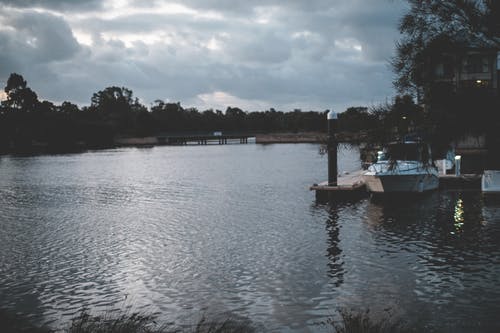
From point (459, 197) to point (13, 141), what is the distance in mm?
136903

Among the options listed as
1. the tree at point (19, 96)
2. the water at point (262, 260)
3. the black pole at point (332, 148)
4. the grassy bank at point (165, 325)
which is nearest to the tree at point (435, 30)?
the water at point (262, 260)

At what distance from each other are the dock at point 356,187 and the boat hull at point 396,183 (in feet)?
3.36

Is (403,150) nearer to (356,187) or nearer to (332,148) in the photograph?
(332,148)

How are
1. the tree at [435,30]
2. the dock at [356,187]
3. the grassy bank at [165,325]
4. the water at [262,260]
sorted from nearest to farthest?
1. the grassy bank at [165,325]
2. the water at [262,260]
3. the tree at [435,30]
4. the dock at [356,187]

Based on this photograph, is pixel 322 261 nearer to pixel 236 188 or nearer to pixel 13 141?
pixel 236 188

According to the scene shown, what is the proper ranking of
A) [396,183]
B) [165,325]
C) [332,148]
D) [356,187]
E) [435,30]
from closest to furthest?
1. [165,325]
2. [435,30]
3. [332,148]
4. [396,183]
5. [356,187]

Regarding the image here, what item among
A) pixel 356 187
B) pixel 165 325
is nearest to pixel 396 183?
pixel 356 187

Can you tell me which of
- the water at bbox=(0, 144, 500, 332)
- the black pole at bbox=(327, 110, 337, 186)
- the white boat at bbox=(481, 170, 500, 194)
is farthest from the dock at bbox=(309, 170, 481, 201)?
the water at bbox=(0, 144, 500, 332)

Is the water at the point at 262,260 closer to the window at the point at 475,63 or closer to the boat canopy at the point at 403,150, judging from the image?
the boat canopy at the point at 403,150

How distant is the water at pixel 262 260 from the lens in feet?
41.6

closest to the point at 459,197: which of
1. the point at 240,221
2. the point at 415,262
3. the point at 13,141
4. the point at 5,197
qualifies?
the point at 240,221

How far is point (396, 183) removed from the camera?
30859 mm

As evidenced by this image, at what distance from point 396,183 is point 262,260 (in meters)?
15.9

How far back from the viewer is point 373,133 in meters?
16.7
